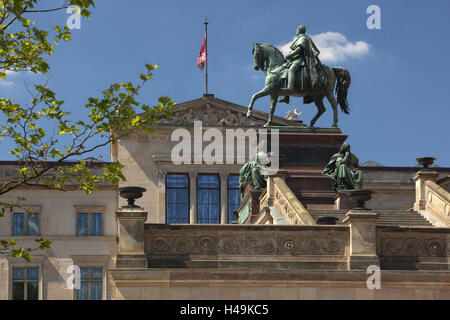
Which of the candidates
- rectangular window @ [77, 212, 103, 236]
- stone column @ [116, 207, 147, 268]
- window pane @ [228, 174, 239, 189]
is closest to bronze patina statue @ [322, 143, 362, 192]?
stone column @ [116, 207, 147, 268]

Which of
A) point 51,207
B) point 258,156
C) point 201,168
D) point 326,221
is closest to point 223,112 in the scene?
point 201,168

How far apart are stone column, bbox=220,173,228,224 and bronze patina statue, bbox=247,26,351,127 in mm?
42056

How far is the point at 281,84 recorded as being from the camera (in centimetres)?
3772

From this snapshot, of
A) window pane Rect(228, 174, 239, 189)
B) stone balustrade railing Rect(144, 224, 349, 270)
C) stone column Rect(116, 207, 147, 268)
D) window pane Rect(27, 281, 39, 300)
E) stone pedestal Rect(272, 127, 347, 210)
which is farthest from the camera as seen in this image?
window pane Rect(228, 174, 239, 189)

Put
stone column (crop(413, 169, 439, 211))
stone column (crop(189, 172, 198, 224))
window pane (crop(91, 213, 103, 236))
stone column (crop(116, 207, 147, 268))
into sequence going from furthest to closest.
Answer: stone column (crop(189, 172, 198, 224)) → window pane (crop(91, 213, 103, 236)) → stone column (crop(413, 169, 439, 211)) → stone column (crop(116, 207, 147, 268))

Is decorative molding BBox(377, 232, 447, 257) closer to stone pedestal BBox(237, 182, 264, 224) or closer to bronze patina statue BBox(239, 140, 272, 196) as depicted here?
bronze patina statue BBox(239, 140, 272, 196)

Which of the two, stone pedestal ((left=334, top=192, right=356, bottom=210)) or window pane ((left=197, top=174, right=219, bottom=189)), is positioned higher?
window pane ((left=197, top=174, right=219, bottom=189))

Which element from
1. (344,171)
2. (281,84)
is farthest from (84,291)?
(344,171)

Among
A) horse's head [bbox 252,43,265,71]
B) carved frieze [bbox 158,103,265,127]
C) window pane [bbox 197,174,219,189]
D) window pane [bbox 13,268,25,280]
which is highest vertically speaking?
carved frieze [bbox 158,103,265,127]

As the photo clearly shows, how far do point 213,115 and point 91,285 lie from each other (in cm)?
1716

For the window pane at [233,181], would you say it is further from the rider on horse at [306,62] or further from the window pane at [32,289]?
the rider on horse at [306,62]

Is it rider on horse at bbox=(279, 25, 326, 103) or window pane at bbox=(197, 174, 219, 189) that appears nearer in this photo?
rider on horse at bbox=(279, 25, 326, 103)

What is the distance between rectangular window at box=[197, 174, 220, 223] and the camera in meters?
81.1
